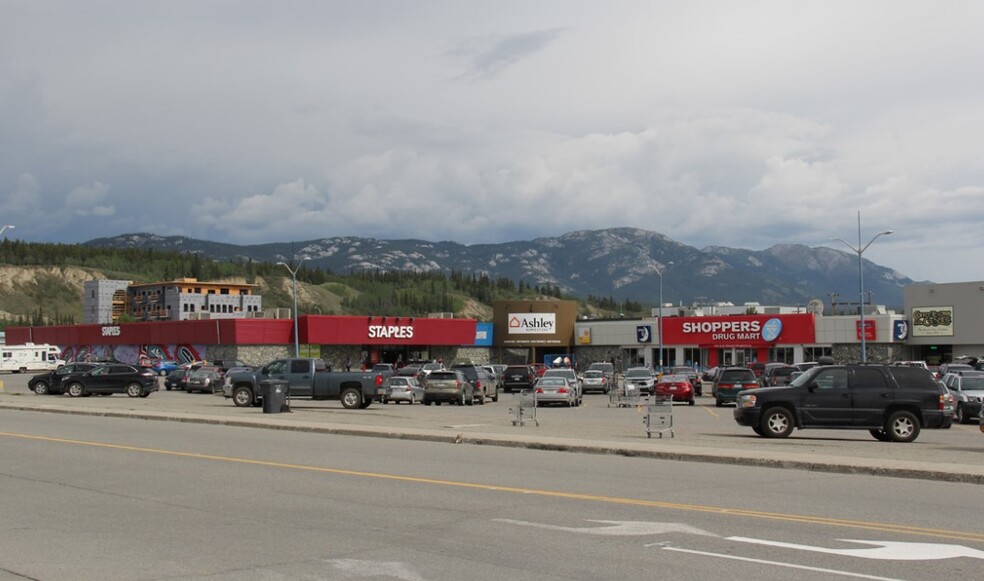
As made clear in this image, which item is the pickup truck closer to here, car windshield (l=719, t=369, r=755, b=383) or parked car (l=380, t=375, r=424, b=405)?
parked car (l=380, t=375, r=424, b=405)

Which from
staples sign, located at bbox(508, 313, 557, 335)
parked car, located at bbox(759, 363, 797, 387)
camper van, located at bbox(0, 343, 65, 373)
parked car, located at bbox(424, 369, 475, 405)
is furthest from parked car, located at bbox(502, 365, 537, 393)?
camper van, located at bbox(0, 343, 65, 373)

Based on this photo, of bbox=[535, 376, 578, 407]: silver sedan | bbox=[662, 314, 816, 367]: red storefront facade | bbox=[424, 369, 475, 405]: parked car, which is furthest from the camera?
bbox=[662, 314, 816, 367]: red storefront facade

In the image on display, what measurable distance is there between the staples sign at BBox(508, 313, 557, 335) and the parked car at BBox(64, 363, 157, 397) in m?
47.8

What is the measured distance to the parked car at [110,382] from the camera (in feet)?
154

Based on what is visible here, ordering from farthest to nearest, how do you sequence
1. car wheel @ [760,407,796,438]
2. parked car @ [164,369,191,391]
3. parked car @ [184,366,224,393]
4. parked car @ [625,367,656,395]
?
parked car @ [164,369,191,391]
parked car @ [184,366,224,393]
parked car @ [625,367,656,395]
car wheel @ [760,407,796,438]

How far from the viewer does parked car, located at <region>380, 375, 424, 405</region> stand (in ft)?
144

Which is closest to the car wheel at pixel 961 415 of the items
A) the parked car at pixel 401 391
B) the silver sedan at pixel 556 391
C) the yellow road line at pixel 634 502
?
the silver sedan at pixel 556 391

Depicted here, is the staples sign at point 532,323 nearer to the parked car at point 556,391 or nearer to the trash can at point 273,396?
the parked car at point 556,391

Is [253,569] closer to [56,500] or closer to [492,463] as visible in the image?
[56,500]

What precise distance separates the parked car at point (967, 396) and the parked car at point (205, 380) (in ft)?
125

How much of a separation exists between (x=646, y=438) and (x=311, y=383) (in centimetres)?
1828

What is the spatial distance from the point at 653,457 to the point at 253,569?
11.4 m

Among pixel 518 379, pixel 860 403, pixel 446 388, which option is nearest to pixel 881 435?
pixel 860 403

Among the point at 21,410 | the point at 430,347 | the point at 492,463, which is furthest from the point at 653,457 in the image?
the point at 430,347
